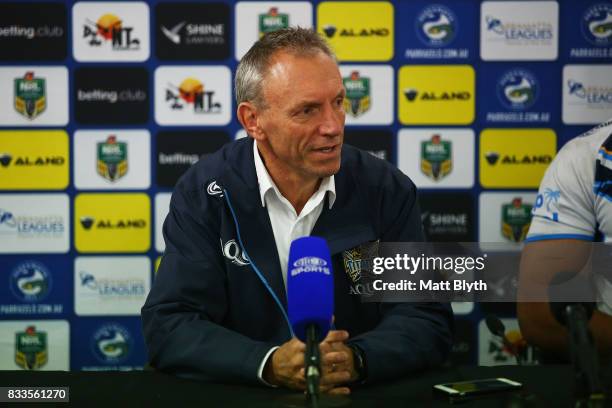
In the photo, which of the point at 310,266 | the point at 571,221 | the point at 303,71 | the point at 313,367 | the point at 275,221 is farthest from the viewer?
the point at 571,221

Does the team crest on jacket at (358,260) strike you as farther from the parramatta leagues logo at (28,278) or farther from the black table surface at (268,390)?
A: the parramatta leagues logo at (28,278)

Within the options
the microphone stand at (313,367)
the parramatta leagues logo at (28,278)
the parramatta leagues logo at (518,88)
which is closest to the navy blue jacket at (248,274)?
the microphone stand at (313,367)

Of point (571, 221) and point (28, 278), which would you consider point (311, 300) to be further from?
point (28, 278)

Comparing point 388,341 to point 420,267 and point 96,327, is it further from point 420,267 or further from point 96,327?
point 96,327

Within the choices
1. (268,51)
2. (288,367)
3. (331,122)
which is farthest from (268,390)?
(268,51)

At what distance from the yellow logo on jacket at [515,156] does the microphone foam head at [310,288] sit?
5.70ft

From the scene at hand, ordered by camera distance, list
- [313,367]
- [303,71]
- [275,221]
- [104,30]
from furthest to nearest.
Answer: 1. [104,30]
2. [275,221]
3. [303,71]
4. [313,367]

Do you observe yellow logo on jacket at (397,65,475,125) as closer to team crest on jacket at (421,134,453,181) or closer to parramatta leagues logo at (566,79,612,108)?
team crest on jacket at (421,134,453,181)

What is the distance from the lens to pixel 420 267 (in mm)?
Result: 1492

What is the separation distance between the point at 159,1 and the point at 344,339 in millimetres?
1795

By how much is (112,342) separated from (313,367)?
1946 millimetres

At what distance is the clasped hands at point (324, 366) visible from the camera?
3.67 feet

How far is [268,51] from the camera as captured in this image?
1479 mm

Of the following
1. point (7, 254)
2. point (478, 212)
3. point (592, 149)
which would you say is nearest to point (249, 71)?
point (592, 149)
